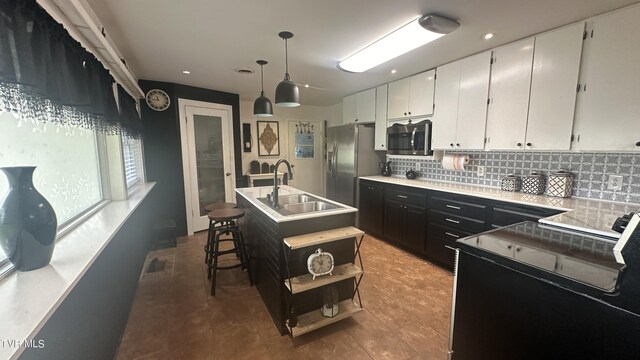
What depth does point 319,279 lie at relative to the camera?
191cm

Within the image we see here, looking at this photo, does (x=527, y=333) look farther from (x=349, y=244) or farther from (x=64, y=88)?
(x=64, y=88)

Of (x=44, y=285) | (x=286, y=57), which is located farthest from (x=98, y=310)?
(x=286, y=57)

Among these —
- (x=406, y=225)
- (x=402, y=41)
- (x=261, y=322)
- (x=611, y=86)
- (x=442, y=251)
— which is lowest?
(x=261, y=322)

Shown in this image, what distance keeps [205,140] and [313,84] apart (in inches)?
80.3

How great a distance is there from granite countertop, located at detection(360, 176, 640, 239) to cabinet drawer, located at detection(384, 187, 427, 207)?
0.16m

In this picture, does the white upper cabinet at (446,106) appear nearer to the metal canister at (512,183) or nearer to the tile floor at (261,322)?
the metal canister at (512,183)

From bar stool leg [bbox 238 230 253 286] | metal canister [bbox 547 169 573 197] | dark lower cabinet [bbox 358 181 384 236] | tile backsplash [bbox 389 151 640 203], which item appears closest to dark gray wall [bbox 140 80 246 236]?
bar stool leg [bbox 238 230 253 286]

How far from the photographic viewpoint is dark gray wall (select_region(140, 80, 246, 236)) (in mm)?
3746

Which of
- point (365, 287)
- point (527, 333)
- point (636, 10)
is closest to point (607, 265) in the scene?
point (527, 333)

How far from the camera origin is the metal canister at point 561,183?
7.80 feet

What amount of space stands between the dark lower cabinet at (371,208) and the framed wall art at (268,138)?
2.33 meters

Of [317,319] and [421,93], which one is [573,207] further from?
[317,319]

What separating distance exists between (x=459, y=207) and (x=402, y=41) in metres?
1.81

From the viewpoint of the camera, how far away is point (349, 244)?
2.14 m
